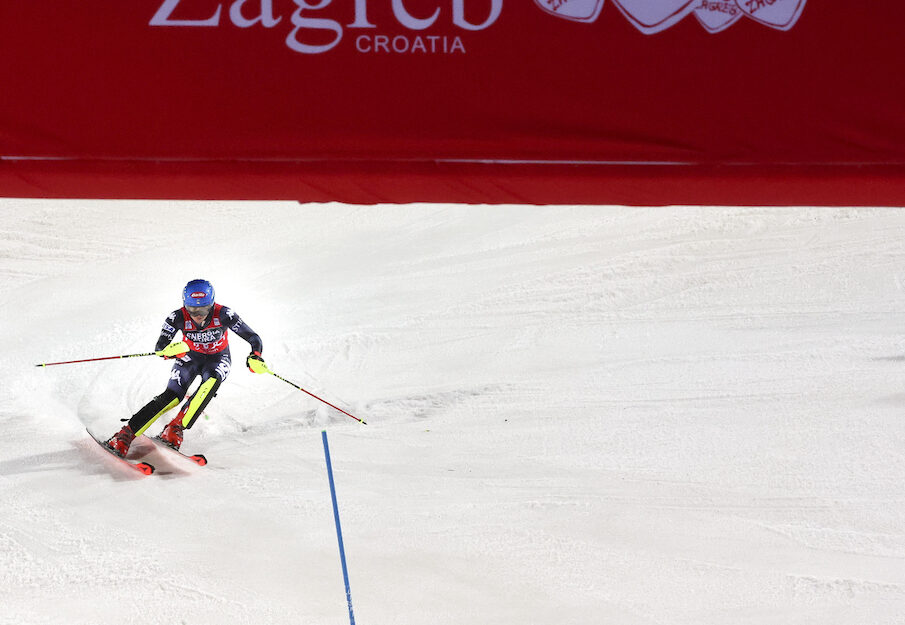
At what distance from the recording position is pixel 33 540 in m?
5.84

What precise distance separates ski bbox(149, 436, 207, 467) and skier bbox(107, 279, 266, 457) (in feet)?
0.11

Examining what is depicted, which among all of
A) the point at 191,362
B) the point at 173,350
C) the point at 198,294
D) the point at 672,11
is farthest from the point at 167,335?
the point at 672,11

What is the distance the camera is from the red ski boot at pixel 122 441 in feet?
21.9

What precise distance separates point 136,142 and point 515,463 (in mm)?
4721

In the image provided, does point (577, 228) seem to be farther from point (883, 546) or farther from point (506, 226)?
point (883, 546)

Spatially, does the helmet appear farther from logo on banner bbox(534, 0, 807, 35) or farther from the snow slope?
logo on banner bbox(534, 0, 807, 35)

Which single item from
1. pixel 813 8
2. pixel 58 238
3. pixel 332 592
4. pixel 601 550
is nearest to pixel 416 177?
pixel 813 8

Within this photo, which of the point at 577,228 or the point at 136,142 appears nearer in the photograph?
the point at 136,142

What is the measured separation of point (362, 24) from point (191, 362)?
15.0 feet

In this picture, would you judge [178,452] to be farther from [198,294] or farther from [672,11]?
[672,11]

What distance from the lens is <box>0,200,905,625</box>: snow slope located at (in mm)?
5496

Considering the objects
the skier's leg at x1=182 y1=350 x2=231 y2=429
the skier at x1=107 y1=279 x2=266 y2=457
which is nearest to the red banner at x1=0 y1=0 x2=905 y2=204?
the skier at x1=107 y1=279 x2=266 y2=457

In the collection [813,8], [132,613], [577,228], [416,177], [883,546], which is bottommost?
[132,613]

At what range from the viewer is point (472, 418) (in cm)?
768
